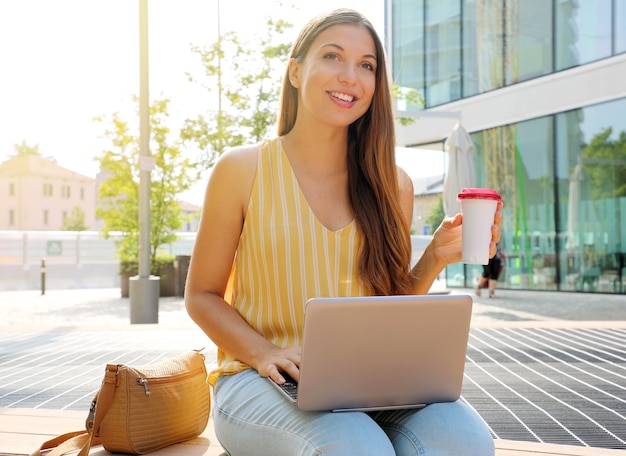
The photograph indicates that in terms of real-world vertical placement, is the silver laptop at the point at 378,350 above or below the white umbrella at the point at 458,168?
below

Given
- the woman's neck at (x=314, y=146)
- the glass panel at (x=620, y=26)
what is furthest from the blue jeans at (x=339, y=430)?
the glass panel at (x=620, y=26)

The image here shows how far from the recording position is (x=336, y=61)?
6.72ft

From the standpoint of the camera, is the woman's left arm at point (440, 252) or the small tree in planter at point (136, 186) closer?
the woman's left arm at point (440, 252)

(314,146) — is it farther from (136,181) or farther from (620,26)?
(620,26)

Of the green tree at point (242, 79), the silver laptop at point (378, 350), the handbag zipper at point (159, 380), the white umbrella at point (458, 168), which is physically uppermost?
the green tree at point (242, 79)

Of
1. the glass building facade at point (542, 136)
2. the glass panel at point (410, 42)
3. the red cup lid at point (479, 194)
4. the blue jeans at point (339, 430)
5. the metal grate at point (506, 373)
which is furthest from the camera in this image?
the glass panel at point (410, 42)

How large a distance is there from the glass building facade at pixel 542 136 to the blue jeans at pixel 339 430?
42.3 ft

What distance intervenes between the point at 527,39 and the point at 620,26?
232 cm

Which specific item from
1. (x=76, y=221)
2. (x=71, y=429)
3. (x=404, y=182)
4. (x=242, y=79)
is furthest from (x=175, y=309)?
(x=76, y=221)

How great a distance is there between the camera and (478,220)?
1.79m

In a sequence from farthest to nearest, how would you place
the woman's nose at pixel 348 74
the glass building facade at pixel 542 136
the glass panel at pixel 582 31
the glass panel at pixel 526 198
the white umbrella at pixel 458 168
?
1. the glass panel at pixel 526 198
2. the glass panel at pixel 582 31
3. the glass building facade at pixel 542 136
4. the white umbrella at pixel 458 168
5. the woman's nose at pixel 348 74

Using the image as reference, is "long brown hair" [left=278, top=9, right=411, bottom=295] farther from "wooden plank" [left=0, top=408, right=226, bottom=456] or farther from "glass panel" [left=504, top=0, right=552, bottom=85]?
"glass panel" [left=504, top=0, right=552, bottom=85]

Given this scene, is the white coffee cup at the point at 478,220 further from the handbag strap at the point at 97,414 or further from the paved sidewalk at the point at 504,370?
the handbag strap at the point at 97,414

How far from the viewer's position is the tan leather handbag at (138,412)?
181cm
